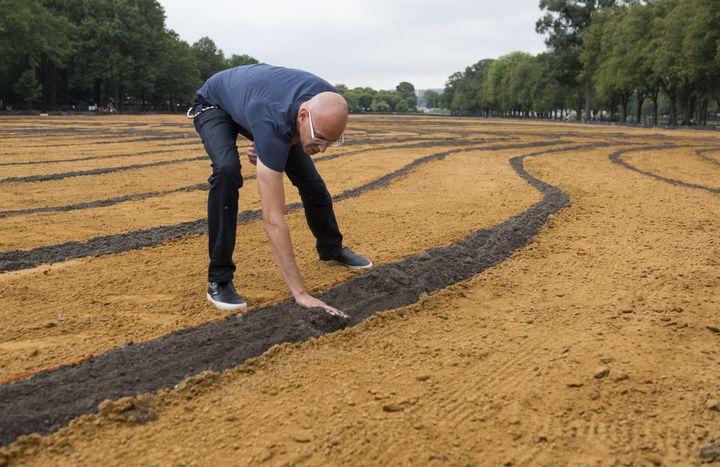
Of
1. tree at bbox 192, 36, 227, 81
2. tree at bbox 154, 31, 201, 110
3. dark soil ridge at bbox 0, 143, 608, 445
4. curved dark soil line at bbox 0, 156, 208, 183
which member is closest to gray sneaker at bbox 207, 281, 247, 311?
dark soil ridge at bbox 0, 143, 608, 445

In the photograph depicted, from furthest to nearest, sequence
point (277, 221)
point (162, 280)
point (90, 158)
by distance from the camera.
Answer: point (90, 158) < point (162, 280) < point (277, 221)

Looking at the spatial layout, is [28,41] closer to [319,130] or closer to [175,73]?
[175,73]

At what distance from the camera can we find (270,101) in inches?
129

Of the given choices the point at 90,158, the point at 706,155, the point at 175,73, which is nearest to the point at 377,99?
the point at 175,73

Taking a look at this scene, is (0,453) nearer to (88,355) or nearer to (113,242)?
(88,355)

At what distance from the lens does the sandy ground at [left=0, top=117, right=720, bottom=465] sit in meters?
2.27

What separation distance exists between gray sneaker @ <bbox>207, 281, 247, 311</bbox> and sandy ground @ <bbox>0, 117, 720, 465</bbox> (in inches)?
3.8

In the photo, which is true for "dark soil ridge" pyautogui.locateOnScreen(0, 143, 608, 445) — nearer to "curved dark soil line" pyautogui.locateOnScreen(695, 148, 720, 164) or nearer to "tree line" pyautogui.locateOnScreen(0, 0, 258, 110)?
"curved dark soil line" pyautogui.locateOnScreen(695, 148, 720, 164)

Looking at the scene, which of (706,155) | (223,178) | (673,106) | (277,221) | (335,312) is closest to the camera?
(277,221)

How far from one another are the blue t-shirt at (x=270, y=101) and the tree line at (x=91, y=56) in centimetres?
4738

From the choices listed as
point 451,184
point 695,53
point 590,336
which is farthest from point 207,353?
point 695,53

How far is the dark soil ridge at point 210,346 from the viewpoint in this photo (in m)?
2.50

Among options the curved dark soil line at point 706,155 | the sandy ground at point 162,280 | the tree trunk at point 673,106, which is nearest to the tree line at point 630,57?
the tree trunk at point 673,106

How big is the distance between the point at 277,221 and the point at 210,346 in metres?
0.81
